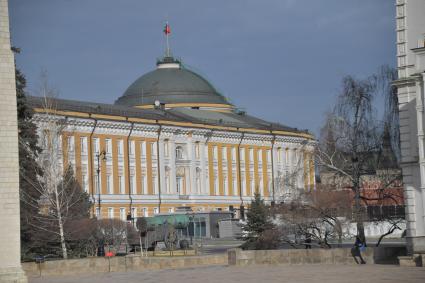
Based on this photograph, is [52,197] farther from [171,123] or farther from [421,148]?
[171,123]

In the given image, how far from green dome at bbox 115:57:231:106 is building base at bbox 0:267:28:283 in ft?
294

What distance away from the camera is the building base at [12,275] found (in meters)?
36.3

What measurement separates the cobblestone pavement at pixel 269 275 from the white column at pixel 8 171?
15.6 feet

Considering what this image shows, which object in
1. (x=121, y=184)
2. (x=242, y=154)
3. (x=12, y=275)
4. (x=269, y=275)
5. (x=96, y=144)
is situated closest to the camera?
(x=12, y=275)

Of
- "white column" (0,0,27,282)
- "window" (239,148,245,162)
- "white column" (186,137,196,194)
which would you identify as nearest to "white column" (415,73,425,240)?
"white column" (0,0,27,282)

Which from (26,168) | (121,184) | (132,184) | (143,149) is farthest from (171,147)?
(26,168)

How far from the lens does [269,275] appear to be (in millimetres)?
38875

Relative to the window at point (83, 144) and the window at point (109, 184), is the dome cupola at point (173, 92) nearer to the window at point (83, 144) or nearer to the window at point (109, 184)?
the window at point (109, 184)

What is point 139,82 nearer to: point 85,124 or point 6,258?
point 85,124

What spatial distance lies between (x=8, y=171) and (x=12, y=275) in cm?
357

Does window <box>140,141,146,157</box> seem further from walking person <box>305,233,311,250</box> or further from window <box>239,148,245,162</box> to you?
walking person <box>305,233,311,250</box>

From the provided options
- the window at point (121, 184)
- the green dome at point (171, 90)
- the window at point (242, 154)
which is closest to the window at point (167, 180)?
the window at point (121, 184)

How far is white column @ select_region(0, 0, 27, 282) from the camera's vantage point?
36719 mm

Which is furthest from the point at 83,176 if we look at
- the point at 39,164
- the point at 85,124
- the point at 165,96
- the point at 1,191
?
the point at 1,191
